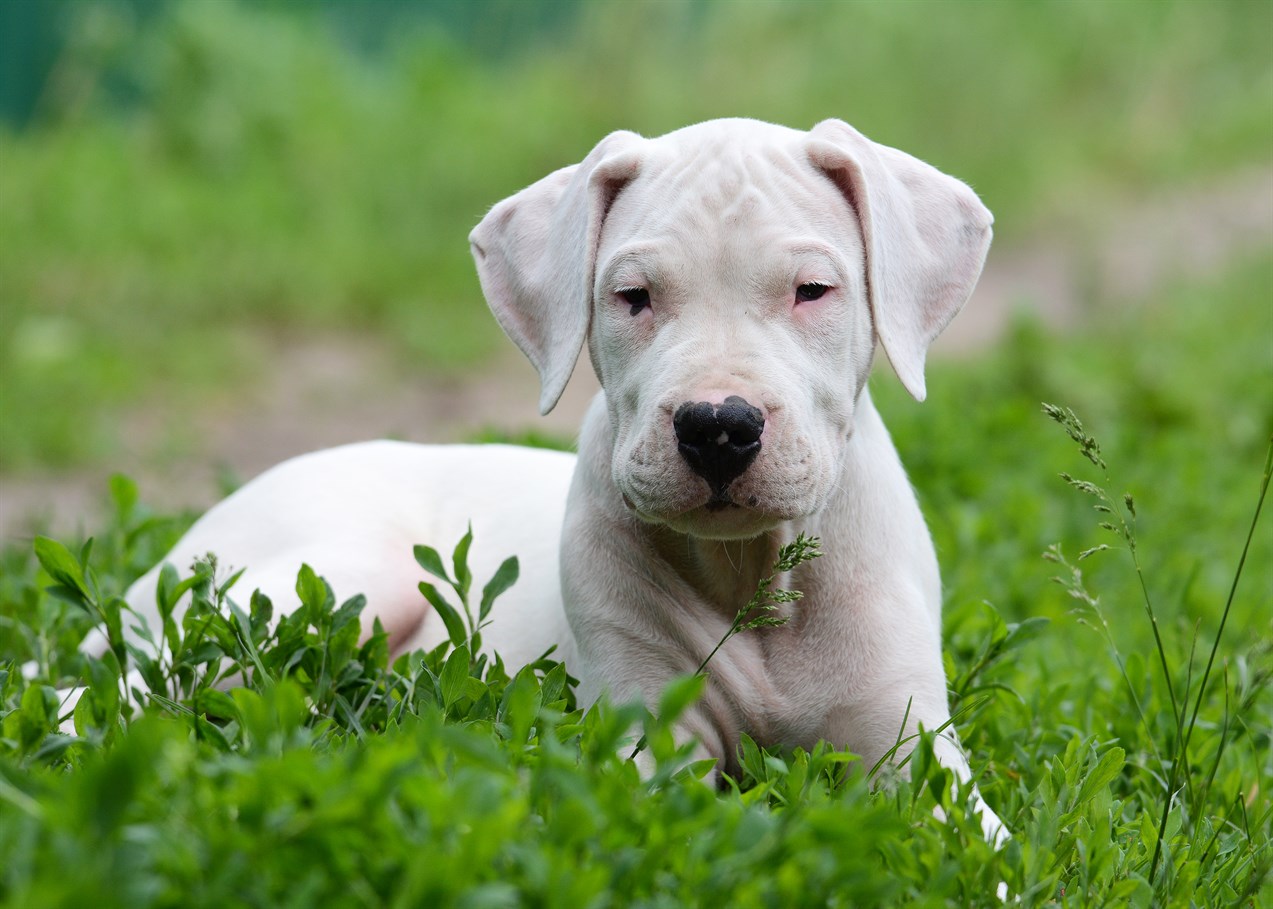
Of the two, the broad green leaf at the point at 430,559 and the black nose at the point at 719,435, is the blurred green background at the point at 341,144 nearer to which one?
the broad green leaf at the point at 430,559

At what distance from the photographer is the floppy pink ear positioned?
10.7 ft

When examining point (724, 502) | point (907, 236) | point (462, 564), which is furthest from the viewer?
point (462, 564)

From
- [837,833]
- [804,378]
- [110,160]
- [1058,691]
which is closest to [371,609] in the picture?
Result: [804,378]

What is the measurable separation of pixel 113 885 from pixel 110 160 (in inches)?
367

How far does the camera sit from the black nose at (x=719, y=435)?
2844mm

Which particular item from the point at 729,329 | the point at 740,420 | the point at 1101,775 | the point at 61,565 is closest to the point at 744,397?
the point at 740,420

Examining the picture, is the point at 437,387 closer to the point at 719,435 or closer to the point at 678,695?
the point at 719,435

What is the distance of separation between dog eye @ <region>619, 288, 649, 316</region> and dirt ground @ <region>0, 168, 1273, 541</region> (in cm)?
267

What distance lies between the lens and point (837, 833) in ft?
7.20

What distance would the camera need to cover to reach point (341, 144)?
11.0 metres

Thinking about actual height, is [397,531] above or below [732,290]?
below

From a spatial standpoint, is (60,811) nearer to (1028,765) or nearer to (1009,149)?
(1028,765)

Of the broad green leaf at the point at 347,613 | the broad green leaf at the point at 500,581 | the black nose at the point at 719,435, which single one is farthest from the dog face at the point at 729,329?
the broad green leaf at the point at 347,613

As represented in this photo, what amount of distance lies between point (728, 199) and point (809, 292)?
261mm
